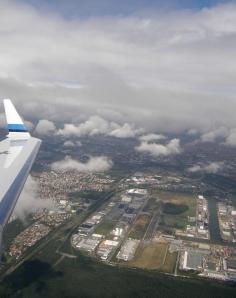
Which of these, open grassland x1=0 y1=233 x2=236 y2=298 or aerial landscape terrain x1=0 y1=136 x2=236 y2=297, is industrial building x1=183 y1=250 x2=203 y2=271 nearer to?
aerial landscape terrain x1=0 y1=136 x2=236 y2=297

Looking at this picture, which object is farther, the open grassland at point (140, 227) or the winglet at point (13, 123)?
the open grassland at point (140, 227)

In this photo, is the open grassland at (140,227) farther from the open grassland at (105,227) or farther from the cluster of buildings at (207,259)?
the cluster of buildings at (207,259)

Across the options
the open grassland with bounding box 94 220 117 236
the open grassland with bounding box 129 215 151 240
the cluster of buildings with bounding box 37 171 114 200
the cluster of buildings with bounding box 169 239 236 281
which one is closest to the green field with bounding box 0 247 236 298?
the cluster of buildings with bounding box 169 239 236 281

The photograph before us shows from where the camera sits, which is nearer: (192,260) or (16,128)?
(16,128)

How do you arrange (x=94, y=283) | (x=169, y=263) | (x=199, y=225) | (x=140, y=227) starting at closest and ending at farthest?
1. (x=94, y=283)
2. (x=169, y=263)
3. (x=140, y=227)
4. (x=199, y=225)

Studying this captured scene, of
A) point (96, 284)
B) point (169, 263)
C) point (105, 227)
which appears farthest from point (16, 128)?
point (105, 227)

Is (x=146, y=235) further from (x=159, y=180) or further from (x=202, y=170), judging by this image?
(x=202, y=170)

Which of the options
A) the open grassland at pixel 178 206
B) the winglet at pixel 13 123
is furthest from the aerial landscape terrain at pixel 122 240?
the winglet at pixel 13 123

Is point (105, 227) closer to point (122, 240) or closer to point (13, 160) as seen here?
point (122, 240)
